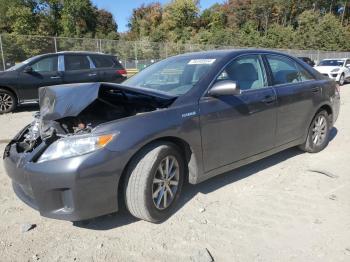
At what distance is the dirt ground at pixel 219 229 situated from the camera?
9.98 ft

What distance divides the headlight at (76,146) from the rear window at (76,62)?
8.49 m

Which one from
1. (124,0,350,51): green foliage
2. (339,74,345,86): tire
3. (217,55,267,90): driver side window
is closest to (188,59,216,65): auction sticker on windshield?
(217,55,267,90): driver side window

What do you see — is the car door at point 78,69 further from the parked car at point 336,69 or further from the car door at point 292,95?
the parked car at point 336,69

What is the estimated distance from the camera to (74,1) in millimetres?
63469

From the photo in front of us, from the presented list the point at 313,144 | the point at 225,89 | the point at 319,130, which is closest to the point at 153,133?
the point at 225,89

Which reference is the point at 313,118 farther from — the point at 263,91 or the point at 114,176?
the point at 114,176

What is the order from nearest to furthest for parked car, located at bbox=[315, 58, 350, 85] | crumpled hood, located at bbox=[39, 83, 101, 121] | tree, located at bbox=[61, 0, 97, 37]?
1. crumpled hood, located at bbox=[39, 83, 101, 121]
2. parked car, located at bbox=[315, 58, 350, 85]
3. tree, located at bbox=[61, 0, 97, 37]

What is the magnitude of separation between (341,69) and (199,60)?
18.5 meters

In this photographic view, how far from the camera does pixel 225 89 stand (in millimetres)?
3762

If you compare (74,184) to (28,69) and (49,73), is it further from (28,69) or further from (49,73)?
(49,73)

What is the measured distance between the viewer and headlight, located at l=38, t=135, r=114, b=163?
3.04 m

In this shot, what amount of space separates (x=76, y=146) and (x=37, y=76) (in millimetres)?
8254

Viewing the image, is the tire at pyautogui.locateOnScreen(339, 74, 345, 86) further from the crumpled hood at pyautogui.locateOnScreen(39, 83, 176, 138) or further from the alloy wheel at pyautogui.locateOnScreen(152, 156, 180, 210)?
the alloy wheel at pyautogui.locateOnScreen(152, 156, 180, 210)

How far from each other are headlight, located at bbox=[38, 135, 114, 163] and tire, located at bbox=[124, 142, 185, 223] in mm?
361
